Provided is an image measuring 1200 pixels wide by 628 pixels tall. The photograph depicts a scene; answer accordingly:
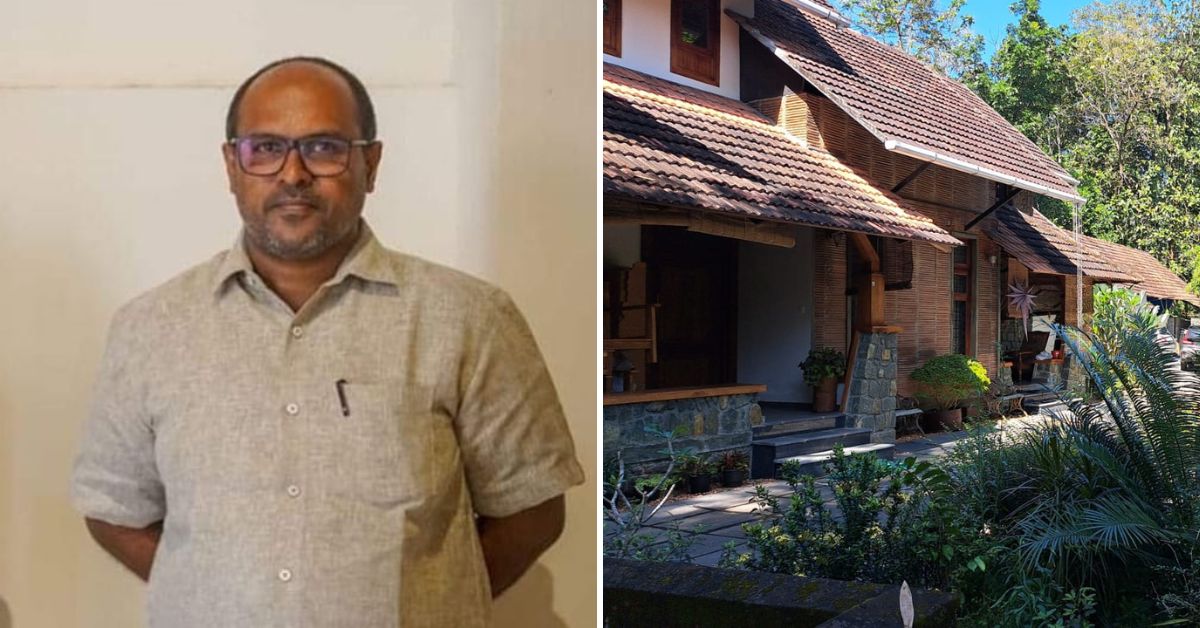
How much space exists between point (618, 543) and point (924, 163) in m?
3.50

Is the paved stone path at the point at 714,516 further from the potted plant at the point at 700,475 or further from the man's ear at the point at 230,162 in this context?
the man's ear at the point at 230,162

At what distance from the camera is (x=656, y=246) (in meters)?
5.43

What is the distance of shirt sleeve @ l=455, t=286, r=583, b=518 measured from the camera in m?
1.24

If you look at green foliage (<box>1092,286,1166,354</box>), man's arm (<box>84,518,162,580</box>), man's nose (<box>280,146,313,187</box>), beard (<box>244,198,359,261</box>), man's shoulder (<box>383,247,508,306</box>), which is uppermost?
man's nose (<box>280,146,313,187</box>)

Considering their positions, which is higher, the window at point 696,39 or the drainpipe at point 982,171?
the window at point 696,39

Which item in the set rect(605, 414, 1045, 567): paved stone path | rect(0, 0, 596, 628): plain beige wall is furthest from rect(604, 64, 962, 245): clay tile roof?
rect(0, 0, 596, 628): plain beige wall

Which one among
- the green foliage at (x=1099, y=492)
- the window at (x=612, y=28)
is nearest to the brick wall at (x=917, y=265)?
the window at (x=612, y=28)

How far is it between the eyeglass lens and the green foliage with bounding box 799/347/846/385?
4597mm

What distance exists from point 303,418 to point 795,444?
4013 mm

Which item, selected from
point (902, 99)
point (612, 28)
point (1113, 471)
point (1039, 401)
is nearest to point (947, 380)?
point (902, 99)

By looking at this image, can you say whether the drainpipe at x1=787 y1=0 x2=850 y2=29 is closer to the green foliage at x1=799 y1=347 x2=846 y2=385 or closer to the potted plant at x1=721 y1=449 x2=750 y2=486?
the green foliage at x1=799 y1=347 x2=846 y2=385

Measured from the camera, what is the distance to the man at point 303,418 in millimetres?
1193

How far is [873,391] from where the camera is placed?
5.59 m

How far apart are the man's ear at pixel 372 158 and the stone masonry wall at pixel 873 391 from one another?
4.50 m
